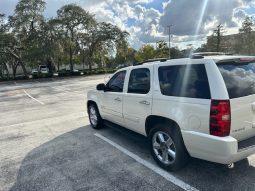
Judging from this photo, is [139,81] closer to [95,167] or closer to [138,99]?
[138,99]

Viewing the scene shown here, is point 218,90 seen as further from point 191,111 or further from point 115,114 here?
point 115,114

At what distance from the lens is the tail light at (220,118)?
3.08 metres

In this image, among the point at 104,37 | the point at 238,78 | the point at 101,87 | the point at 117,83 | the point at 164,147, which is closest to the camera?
the point at 238,78

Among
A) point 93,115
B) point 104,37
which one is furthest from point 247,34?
point 93,115

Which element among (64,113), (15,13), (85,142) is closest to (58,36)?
(15,13)

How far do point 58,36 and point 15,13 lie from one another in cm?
663

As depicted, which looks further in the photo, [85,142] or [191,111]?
[85,142]

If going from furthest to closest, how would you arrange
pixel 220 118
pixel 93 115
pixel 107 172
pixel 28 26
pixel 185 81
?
pixel 28 26 → pixel 93 115 → pixel 107 172 → pixel 185 81 → pixel 220 118

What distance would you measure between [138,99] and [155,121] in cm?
54

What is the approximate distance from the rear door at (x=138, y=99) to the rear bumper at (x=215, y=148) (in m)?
0.99

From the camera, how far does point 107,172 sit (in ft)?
13.5

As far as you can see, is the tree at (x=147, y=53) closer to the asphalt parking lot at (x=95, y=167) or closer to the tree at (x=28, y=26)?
the tree at (x=28, y=26)

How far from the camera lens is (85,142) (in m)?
5.72

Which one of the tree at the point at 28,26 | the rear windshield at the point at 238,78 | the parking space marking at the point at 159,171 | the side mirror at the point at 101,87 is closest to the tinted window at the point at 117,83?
the side mirror at the point at 101,87
